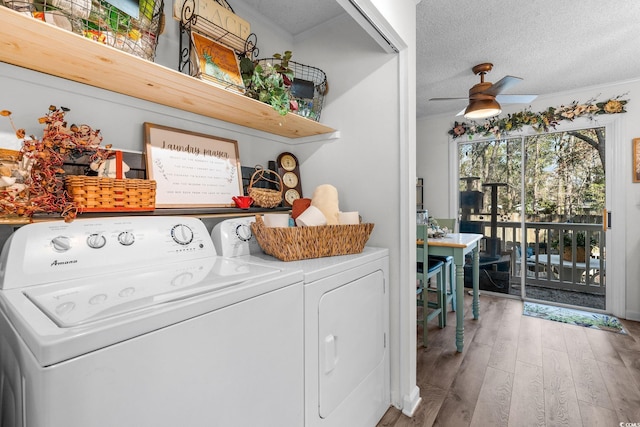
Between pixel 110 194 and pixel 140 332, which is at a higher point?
pixel 110 194

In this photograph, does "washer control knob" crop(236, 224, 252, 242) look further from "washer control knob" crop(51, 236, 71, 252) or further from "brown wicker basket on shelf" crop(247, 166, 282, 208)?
"washer control knob" crop(51, 236, 71, 252)

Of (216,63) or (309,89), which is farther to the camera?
(309,89)

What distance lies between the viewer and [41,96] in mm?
1165

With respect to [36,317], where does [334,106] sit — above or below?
above

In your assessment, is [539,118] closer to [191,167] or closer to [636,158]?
[636,158]

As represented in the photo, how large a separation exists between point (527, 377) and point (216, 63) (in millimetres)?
2641

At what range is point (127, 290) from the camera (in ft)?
2.75

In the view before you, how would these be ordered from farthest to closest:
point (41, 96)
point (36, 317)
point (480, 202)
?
point (480, 202), point (41, 96), point (36, 317)

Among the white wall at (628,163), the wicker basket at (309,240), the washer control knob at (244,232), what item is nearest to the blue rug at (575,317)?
the white wall at (628,163)

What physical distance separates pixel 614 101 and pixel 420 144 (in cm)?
211

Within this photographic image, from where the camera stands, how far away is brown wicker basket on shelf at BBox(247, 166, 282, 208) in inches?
65.4

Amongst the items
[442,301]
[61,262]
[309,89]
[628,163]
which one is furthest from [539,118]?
[61,262]

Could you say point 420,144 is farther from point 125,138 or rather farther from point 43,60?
point 43,60

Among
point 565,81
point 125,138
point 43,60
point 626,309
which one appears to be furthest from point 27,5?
point 626,309
